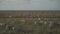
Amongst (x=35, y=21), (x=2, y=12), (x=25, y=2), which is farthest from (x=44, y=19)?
(x=2, y=12)

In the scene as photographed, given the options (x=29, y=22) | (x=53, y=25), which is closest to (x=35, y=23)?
(x=29, y=22)

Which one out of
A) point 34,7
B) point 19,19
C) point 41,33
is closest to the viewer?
point 41,33

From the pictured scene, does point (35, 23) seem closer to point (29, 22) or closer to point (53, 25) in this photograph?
point (29, 22)

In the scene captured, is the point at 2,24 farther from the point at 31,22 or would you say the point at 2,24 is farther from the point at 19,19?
the point at 31,22

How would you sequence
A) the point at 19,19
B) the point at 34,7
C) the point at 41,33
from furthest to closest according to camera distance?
the point at 34,7, the point at 19,19, the point at 41,33

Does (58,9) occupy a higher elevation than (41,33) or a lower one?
higher

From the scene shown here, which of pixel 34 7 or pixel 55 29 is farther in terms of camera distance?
pixel 34 7

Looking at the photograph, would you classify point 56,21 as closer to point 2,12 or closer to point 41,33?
point 41,33

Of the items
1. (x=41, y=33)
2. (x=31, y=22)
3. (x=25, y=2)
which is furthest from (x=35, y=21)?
(x=25, y=2)
